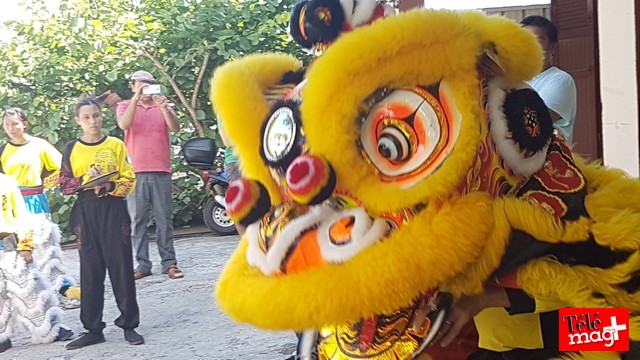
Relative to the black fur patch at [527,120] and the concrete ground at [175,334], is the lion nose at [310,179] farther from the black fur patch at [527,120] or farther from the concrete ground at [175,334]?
the concrete ground at [175,334]

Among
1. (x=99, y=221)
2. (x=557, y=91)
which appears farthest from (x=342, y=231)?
(x=99, y=221)

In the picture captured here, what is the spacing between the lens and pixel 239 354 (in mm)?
3705

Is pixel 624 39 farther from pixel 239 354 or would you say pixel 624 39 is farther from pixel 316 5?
pixel 239 354

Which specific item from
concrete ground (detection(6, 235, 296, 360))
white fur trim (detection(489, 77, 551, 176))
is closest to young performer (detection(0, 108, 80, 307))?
concrete ground (detection(6, 235, 296, 360))

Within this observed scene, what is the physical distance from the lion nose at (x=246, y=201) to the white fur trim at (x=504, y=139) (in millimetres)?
390

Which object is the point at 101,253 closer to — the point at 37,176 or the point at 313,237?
the point at 37,176

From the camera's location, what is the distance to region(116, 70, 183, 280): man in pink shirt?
16.3ft

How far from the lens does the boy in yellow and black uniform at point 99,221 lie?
3.78 metres

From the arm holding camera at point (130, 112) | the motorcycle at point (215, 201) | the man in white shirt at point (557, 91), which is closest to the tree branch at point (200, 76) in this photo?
the motorcycle at point (215, 201)

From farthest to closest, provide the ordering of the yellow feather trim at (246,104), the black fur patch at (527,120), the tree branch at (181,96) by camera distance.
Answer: the tree branch at (181,96), the yellow feather trim at (246,104), the black fur patch at (527,120)

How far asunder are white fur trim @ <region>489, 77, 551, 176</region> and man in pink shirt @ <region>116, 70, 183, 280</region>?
405 cm

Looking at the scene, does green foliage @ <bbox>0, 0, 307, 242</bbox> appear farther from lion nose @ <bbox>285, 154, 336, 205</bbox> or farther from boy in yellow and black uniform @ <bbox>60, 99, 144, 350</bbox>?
lion nose @ <bbox>285, 154, 336, 205</bbox>

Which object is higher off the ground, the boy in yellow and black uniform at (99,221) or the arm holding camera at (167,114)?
the arm holding camera at (167,114)

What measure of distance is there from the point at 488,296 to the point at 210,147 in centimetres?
383
